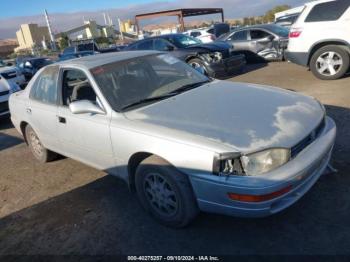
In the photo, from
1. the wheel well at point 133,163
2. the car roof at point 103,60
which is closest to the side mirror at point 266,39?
the car roof at point 103,60

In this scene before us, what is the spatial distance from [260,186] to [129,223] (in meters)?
1.52

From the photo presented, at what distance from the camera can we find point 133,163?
344 cm

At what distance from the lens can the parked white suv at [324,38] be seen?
7758 mm

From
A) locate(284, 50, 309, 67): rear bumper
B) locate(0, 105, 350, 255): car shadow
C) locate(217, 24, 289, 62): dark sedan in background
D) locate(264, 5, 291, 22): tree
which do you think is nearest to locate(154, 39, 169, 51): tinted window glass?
locate(217, 24, 289, 62): dark sedan in background

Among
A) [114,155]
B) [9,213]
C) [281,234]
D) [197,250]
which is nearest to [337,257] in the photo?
[281,234]

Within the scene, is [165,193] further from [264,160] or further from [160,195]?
[264,160]

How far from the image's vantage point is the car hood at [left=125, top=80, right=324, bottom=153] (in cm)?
279

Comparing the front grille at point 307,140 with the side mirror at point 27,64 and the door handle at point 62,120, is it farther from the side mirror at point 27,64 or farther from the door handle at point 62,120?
the side mirror at point 27,64

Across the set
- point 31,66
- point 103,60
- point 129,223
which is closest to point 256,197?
point 129,223

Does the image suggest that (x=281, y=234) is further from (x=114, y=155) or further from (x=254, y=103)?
(x=114, y=155)

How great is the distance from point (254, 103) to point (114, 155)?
1.51 metres

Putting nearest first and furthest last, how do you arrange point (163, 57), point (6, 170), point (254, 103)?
1. point (254, 103)
2. point (163, 57)
3. point (6, 170)

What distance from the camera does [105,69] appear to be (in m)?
3.92

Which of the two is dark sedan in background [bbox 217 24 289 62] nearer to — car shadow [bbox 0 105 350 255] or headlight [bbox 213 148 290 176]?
car shadow [bbox 0 105 350 255]
